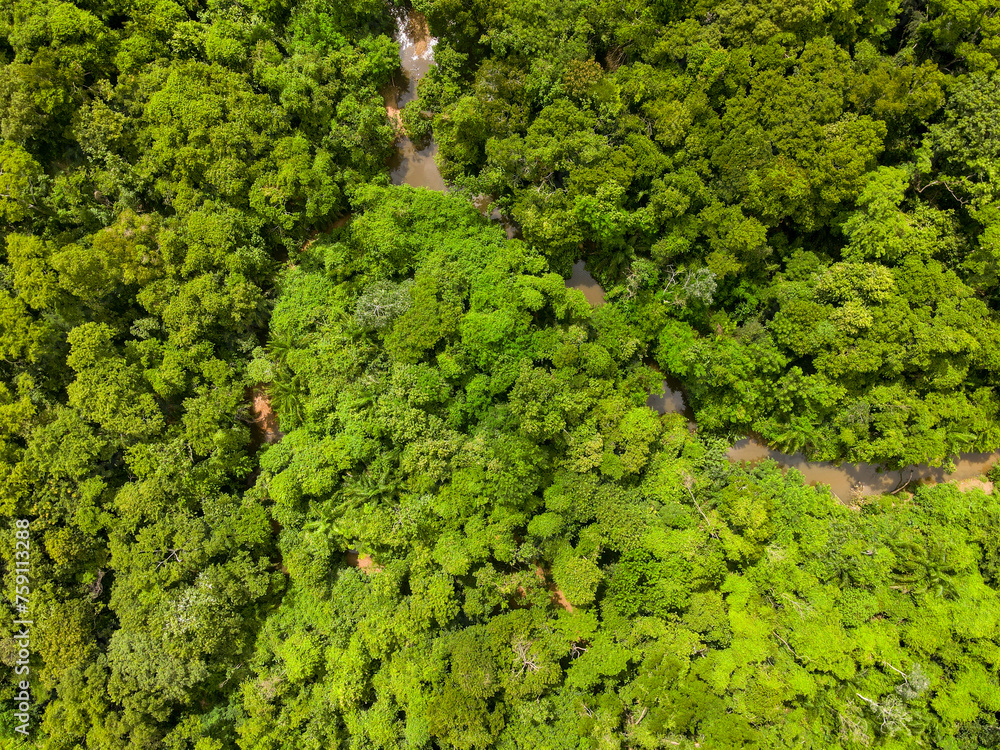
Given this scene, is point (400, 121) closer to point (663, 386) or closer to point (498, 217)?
point (498, 217)

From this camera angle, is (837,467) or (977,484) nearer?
(977,484)

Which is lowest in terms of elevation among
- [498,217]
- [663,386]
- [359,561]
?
[359,561]

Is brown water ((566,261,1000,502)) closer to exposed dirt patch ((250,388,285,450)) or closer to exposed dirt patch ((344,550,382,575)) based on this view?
exposed dirt patch ((344,550,382,575))

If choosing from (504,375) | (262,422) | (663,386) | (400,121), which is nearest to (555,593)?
(504,375)

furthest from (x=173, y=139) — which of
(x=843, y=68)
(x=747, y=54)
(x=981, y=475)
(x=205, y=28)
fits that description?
(x=981, y=475)

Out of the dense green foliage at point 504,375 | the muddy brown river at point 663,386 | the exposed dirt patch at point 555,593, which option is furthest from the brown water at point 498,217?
the exposed dirt patch at point 555,593

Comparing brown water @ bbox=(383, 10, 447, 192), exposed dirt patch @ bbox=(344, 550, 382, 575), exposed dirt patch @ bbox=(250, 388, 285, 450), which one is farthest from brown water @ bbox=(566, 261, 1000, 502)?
exposed dirt patch @ bbox=(250, 388, 285, 450)

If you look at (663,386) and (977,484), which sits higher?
(663,386)

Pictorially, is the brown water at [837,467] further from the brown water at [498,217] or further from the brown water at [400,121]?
the brown water at [400,121]
